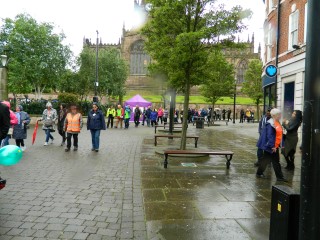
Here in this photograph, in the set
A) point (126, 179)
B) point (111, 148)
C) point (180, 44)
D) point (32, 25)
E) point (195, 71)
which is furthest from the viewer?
point (32, 25)

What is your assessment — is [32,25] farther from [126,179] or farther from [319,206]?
[319,206]

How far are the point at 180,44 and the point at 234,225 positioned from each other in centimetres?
609

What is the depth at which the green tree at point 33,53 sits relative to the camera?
29.5 m

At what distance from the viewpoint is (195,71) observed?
1051cm

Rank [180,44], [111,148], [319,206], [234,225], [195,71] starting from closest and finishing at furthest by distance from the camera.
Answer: [319,206] < [234,225] < [180,44] < [195,71] < [111,148]

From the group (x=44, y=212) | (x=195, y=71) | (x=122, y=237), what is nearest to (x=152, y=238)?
(x=122, y=237)

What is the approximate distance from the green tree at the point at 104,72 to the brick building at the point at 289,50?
24.5 meters

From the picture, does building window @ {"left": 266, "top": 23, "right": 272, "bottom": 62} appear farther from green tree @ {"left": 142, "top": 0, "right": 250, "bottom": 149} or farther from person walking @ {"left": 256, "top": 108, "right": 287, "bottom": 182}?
person walking @ {"left": 256, "top": 108, "right": 287, "bottom": 182}

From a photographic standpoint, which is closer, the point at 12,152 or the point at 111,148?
the point at 12,152

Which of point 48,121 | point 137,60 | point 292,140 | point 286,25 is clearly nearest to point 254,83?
point 137,60

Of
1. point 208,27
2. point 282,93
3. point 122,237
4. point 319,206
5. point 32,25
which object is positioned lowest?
point 122,237

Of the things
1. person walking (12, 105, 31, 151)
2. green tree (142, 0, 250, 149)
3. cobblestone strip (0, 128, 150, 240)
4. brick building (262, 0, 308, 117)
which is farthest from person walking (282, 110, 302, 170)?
person walking (12, 105, 31, 151)

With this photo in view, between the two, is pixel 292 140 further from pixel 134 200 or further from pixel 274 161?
pixel 134 200

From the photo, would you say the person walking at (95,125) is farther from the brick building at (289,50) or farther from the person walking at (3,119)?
the brick building at (289,50)
